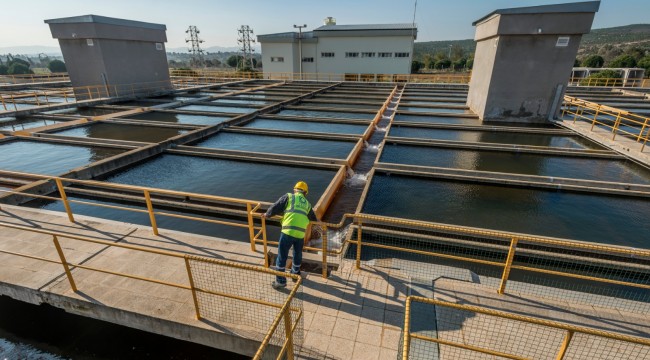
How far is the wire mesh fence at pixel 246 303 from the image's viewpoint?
4148 mm

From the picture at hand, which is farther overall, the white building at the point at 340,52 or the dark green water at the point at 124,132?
the white building at the point at 340,52

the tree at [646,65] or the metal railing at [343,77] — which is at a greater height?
the tree at [646,65]

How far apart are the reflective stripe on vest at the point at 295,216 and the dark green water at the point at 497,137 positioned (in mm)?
12612

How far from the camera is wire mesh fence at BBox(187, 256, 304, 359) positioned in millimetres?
4148

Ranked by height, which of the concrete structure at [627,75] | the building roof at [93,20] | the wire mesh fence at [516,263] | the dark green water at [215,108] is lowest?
the wire mesh fence at [516,263]

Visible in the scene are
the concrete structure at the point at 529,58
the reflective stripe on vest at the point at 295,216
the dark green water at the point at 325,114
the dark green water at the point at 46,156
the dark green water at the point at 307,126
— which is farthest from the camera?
the dark green water at the point at 325,114

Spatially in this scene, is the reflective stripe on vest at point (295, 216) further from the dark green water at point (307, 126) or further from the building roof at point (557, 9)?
the building roof at point (557, 9)

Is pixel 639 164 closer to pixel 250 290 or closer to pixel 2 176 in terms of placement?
pixel 250 290

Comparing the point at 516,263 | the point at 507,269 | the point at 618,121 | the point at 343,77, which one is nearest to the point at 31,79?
the point at 343,77

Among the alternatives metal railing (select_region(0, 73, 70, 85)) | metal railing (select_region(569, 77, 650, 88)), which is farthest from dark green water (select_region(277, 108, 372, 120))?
metal railing (select_region(0, 73, 70, 85))

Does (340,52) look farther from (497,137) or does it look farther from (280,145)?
(280,145)

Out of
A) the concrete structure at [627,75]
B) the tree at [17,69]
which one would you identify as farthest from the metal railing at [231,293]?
the tree at [17,69]

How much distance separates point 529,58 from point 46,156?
23.9 m

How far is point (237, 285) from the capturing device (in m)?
5.16
